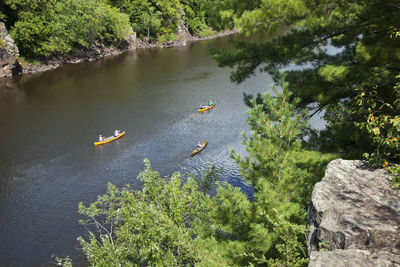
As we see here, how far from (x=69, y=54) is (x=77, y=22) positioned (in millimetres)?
5152

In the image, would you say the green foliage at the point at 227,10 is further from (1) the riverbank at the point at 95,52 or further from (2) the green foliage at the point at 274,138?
(1) the riverbank at the point at 95,52

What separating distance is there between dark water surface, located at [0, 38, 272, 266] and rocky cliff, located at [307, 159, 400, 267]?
14.7m

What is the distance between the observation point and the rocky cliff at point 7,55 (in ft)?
143

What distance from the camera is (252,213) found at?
923 cm

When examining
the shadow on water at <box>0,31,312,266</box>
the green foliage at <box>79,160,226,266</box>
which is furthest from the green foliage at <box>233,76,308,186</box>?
the shadow on water at <box>0,31,312,266</box>

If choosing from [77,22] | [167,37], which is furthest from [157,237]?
[167,37]

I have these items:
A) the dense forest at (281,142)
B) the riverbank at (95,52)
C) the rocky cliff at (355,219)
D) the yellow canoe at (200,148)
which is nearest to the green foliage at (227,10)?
the dense forest at (281,142)

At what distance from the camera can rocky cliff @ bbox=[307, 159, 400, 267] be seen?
5.36 meters

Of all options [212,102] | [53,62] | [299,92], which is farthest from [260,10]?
[53,62]

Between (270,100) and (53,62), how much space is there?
161ft

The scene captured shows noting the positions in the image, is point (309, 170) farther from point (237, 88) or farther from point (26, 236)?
point (237, 88)

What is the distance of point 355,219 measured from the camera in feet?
19.4

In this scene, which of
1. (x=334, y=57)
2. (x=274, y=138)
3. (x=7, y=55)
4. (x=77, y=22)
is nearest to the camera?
(x=274, y=138)

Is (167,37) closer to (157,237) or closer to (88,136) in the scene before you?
(88,136)
